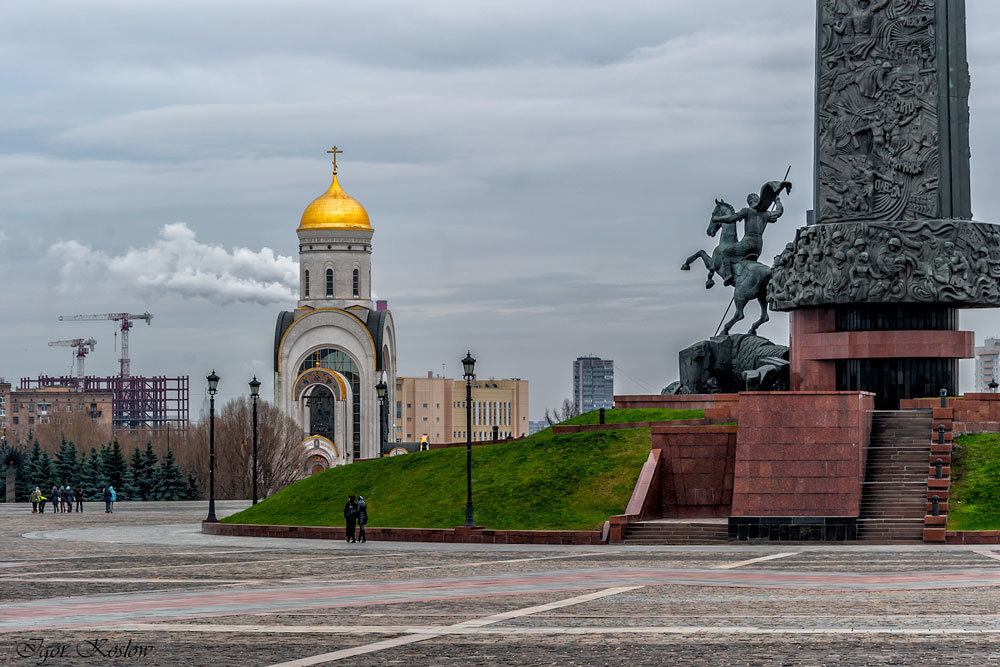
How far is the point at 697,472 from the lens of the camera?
30.2m

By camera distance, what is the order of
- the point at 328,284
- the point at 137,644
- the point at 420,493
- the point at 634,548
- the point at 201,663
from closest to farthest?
the point at 201,663 < the point at 137,644 < the point at 634,548 < the point at 420,493 < the point at 328,284

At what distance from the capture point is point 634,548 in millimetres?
26047

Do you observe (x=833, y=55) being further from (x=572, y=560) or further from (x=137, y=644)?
(x=137, y=644)

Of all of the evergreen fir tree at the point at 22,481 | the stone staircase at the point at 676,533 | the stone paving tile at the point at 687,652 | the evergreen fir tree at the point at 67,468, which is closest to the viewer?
the stone paving tile at the point at 687,652

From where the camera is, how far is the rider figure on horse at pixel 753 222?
140ft

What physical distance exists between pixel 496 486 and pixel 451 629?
17.9 meters

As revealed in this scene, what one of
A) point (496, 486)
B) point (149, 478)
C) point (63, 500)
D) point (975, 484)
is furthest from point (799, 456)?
point (149, 478)

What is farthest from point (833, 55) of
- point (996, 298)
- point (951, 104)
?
point (996, 298)

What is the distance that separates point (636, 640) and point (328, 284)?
284 feet

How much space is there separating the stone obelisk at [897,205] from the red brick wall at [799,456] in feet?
29.8

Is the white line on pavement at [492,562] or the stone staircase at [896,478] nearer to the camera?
the white line on pavement at [492,562]

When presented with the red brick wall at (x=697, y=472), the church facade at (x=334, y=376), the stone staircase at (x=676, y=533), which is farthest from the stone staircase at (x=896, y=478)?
the church facade at (x=334, y=376)

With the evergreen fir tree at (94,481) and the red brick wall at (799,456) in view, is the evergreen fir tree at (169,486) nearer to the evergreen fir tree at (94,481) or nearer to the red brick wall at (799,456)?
the evergreen fir tree at (94,481)

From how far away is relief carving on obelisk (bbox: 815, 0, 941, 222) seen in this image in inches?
1468
